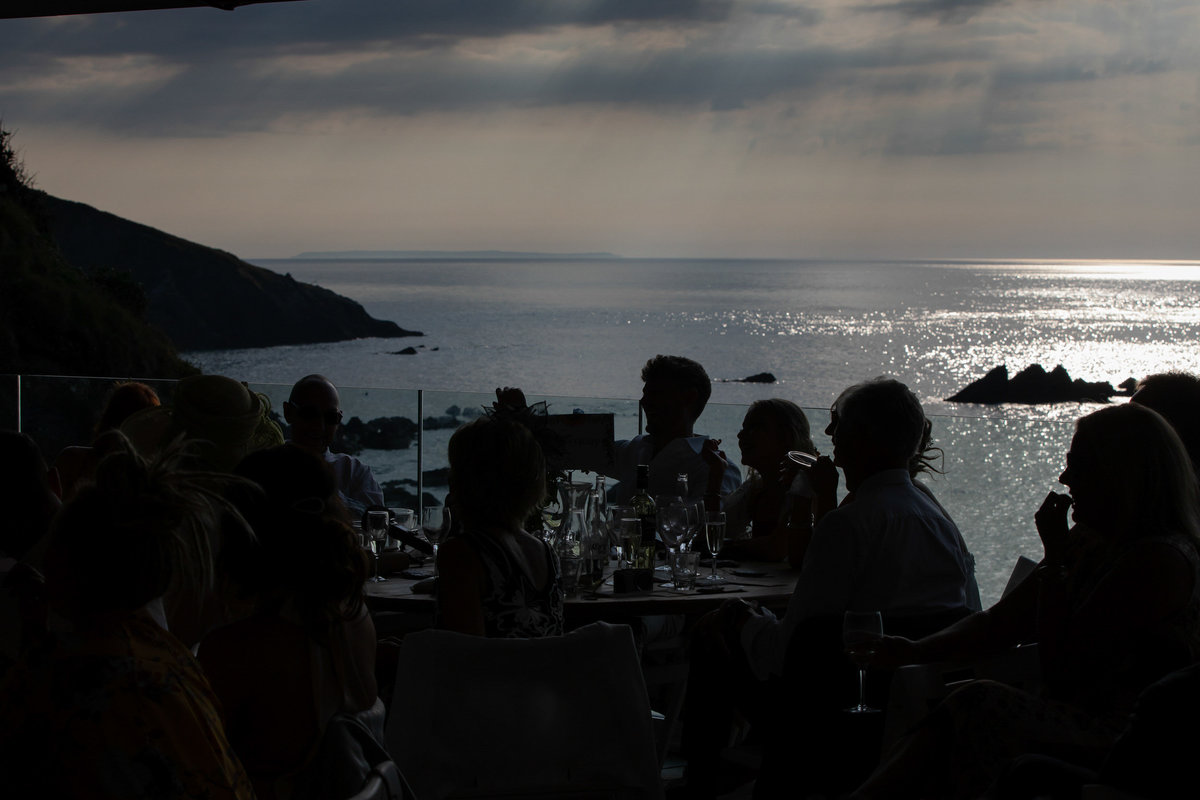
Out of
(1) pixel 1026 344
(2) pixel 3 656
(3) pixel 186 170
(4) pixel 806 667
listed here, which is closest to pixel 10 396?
(2) pixel 3 656

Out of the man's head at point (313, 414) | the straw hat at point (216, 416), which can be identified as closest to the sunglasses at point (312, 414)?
the man's head at point (313, 414)

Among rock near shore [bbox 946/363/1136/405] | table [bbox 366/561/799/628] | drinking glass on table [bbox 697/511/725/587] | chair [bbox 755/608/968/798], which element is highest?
drinking glass on table [bbox 697/511/725/587]

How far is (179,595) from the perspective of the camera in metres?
2.29

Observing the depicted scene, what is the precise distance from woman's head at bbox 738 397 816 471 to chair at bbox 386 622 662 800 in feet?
6.27

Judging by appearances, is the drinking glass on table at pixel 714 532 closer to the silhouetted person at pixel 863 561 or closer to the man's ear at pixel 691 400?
the silhouetted person at pixel 863 561

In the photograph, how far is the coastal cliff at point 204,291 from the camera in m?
52.6

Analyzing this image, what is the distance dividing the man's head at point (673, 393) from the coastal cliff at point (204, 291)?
174 ft

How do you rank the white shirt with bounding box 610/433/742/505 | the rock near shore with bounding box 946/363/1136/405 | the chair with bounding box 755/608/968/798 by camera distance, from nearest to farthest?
the chair with bounding box 755/608/968/798 < the white shirt with bounding box 610/433/742/505 < the rock near shore with bounding box 946/363/1136/405

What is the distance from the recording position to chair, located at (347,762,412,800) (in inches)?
54.7

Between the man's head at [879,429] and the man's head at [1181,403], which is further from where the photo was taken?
the man's head at [1181,403]

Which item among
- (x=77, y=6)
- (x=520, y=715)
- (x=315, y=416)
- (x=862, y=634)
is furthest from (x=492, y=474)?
(x=77, y=6)

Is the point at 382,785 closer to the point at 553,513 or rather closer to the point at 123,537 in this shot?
the point at 123,537

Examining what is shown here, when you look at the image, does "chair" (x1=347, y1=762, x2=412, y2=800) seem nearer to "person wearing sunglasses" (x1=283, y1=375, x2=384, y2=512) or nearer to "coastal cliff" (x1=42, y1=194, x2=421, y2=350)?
"person wearing sunglasses" (x1=283, y1=375, x2=384, y2=512)

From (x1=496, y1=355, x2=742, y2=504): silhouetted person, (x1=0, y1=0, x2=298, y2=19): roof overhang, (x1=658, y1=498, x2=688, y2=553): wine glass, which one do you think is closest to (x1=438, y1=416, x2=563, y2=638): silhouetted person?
(x1=658, y1=498, x2=688, y2=553): wine glass
